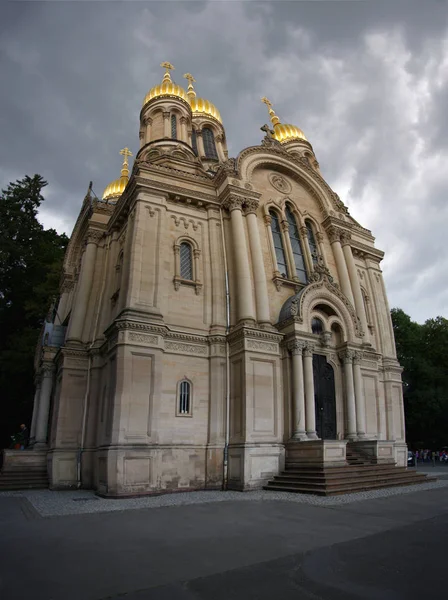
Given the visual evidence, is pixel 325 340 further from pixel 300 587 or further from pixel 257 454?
pixel 300 587

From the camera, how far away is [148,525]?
9.45 metres

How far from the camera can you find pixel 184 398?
17.8m

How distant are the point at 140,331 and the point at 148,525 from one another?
329 inches

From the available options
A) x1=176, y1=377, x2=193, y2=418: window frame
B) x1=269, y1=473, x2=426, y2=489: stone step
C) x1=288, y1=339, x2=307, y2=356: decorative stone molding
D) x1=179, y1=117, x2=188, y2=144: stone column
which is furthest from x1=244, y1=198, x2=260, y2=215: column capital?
x1=179, y1=117, x2=188, y2=144: stone column

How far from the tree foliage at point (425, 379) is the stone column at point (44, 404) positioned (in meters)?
30.1

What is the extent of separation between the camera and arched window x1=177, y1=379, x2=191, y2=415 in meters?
17.5

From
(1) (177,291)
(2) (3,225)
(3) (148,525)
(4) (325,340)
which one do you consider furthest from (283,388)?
(2) (3,225)

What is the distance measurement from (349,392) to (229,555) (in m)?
15.2

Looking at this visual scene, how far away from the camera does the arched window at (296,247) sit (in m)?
23.4

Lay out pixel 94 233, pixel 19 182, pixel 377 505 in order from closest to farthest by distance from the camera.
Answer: pixel 377 505
pixel 94 233
pixel 19 182

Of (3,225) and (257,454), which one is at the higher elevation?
(3,225)

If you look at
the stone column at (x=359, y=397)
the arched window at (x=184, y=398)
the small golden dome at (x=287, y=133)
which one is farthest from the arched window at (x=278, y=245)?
the small golden dome at (x=287, y=133)

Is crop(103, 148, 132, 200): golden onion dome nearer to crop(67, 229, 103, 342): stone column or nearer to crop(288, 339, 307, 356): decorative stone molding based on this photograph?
crop(67, 229, 103, 342): stone column

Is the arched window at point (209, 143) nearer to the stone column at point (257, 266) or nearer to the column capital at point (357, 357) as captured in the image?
the stone column at point (257, 266)
